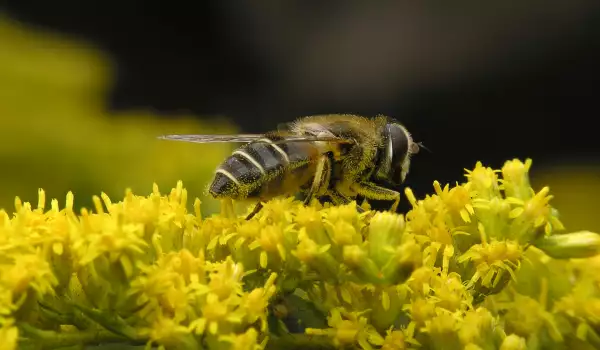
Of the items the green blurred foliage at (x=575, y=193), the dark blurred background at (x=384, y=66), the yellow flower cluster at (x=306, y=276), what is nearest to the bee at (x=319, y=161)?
the yellow flower cluster at (x=306, y=276)

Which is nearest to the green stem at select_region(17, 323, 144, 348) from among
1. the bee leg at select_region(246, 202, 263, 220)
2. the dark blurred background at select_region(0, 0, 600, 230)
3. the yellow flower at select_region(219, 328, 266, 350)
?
the yellow flower at select_region(219, 328, 266, 350)

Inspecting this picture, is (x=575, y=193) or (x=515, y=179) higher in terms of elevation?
(x=515, y=179)

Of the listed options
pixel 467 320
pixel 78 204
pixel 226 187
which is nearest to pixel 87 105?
pixel 78 204

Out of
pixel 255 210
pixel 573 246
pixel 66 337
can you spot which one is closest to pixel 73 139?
pixel 255 210

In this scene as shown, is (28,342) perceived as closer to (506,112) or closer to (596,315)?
(596,315)

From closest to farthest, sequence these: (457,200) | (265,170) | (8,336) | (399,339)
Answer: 1. (8,336)
2. (399,339)
3. (457,200)
4. (265,170)

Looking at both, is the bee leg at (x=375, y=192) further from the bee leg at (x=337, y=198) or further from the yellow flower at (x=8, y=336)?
the yellow flower at (x=8, y=336)

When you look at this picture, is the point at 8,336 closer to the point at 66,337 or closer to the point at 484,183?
the point at 66,337
